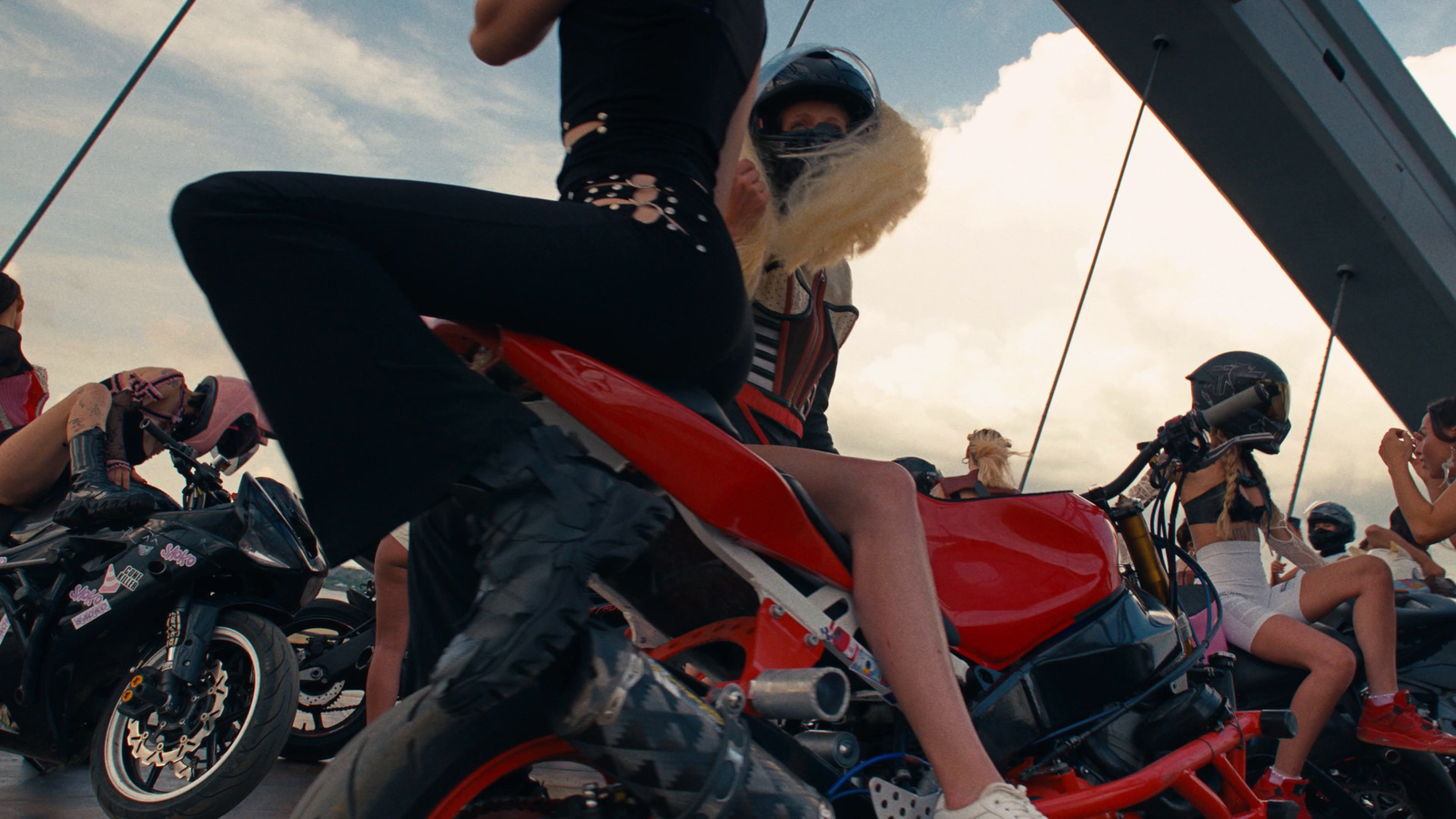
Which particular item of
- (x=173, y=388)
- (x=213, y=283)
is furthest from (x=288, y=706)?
(x=213, y=283)

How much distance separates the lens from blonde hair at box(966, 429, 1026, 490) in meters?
5.73

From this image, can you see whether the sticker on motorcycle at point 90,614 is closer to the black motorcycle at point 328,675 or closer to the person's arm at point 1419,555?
the black motorcycle at point 328,675

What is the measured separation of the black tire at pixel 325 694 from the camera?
3.92 metres

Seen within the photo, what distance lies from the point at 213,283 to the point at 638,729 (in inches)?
25.8

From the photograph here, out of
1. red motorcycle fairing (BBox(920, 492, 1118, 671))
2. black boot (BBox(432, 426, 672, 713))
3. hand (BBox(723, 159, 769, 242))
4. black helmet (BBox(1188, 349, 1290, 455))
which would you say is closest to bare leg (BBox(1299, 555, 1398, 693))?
black helmet (BBox(1188, 349, 1290, 455))

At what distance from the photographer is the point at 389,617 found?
367 centimetres

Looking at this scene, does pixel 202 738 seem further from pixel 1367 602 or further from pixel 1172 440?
pixel 1367 602

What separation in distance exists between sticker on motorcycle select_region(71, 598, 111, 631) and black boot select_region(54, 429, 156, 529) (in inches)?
13.6

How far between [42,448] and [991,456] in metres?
4.86

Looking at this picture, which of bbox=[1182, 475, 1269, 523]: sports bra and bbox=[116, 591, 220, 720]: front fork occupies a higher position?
bbox=[1182, 475, 1269, 523]: sports bra

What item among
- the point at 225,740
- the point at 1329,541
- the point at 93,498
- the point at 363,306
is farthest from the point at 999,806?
the point at 1329,541

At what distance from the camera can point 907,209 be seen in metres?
2.09

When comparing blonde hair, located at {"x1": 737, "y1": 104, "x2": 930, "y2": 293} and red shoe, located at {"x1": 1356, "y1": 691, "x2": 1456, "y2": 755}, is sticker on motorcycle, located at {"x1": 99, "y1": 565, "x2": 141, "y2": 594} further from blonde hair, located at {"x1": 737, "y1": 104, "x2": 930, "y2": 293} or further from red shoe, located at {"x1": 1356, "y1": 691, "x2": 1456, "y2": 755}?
red shoe, located at {"x1": 1356, "y1": 691, "x2": 1456, "y2": 755}

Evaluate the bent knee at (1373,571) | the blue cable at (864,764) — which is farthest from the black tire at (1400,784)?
the blue cable at (864,764)
